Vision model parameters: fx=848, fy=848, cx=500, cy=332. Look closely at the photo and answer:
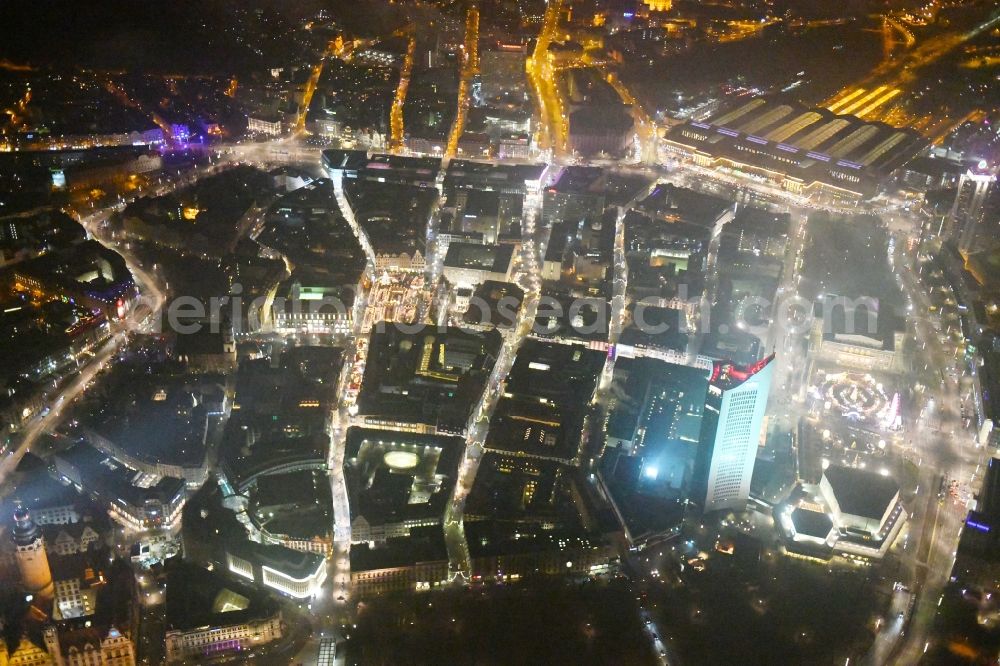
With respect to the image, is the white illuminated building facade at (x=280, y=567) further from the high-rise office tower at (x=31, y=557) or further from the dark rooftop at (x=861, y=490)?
the dark rooftop at (x=861, y=490)

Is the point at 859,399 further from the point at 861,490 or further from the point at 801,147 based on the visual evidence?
the point at 801,147

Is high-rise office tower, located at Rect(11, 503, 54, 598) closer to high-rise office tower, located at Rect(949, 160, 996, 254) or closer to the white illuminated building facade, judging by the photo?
the white illuminated building facade

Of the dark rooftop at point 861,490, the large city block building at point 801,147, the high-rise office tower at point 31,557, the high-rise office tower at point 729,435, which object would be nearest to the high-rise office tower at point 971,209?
the large city block building at point 801,147

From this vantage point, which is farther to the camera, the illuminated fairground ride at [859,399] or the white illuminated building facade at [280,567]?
the illuminated fairground ride at [859,399]

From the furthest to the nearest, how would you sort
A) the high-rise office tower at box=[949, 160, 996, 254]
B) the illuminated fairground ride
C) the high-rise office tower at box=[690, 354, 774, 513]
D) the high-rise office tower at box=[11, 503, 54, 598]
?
1. the high-rise office tower at box=[949, 160, 996, 254]
2. the illuminated fairground ride
3. the high-rise office tower at box=[690, 354, 774, 513]
4. the high-rise office tower at box=[11, 503, 54, 598]

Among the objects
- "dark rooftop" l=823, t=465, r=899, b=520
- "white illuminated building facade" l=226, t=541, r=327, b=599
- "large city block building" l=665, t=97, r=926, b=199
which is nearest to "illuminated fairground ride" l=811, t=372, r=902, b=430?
"dark rooftop" l=823, t=465, r=899, b=520

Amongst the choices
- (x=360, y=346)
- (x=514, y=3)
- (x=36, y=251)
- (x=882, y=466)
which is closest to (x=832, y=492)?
(x=882, y=466)
